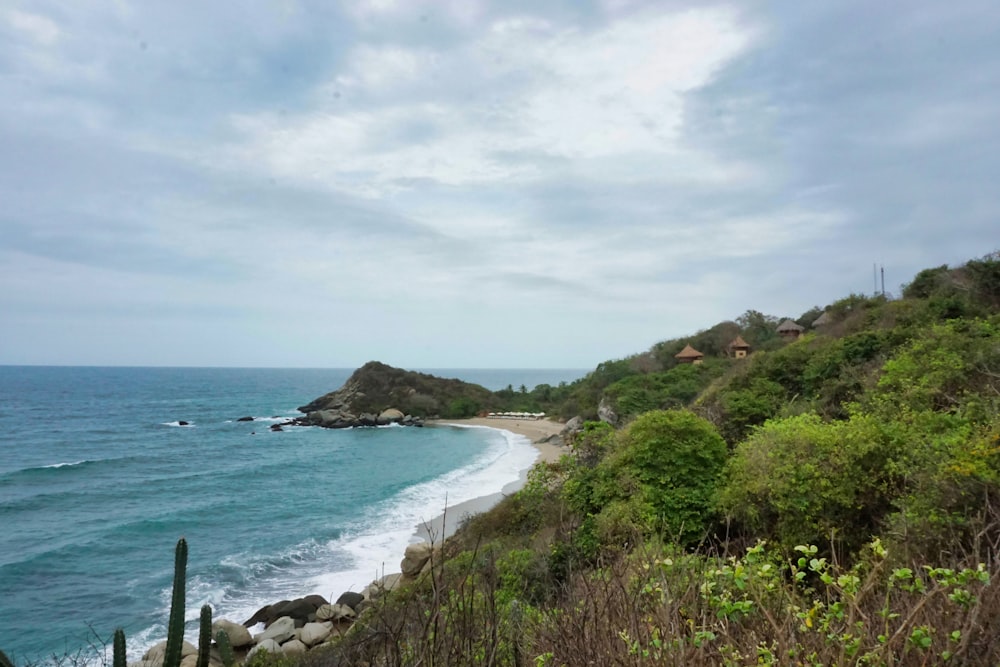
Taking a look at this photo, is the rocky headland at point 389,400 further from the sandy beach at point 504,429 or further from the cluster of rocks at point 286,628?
the cluster of rocks at point 286,628

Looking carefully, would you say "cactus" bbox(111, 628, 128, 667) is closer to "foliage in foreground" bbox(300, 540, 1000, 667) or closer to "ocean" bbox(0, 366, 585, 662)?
"foliage in foreground" bbox(300, 540, 1000, 667)

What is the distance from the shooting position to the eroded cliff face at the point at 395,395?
69.5m

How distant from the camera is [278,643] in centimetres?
1329

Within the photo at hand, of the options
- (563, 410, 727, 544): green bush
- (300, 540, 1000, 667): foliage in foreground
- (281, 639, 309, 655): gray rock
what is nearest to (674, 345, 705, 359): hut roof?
(563, 410, 727, 544): green bush

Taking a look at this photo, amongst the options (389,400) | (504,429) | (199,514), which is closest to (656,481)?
(199,514)

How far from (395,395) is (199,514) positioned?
155 ft

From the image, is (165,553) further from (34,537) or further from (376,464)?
(376,464)

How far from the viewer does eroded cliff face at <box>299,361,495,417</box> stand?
2736 inches

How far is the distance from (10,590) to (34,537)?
5.69 metres

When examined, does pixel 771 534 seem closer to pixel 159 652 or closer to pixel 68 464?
pixel 159 652

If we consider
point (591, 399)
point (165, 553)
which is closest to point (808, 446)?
point (165, 553)

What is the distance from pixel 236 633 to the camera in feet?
44.5

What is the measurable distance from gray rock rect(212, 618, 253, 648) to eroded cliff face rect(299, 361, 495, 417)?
53113mm

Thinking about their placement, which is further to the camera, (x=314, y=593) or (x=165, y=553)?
(x=165, y=553)
